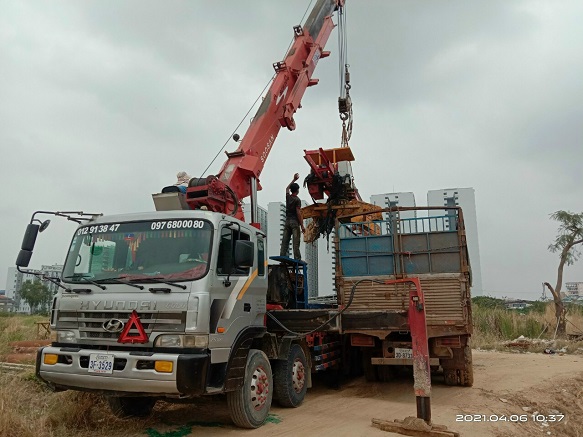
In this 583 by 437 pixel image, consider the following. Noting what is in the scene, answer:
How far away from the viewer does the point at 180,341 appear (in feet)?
15.1

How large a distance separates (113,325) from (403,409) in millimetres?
4159

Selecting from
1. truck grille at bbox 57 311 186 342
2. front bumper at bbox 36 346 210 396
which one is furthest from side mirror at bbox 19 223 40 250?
front bumper at bbox 36 346 210 396

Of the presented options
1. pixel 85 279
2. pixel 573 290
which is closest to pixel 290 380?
pixel 85 279

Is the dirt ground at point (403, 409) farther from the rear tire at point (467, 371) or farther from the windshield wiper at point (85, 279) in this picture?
the windshield wiper at point (85, 279)

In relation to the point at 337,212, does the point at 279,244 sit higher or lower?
lower

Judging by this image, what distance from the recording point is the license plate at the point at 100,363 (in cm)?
457

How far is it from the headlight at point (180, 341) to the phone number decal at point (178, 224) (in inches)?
48.2

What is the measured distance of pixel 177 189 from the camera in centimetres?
688

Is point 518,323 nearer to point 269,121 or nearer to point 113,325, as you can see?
point 269,121

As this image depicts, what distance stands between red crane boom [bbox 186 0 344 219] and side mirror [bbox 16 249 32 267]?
2.27m

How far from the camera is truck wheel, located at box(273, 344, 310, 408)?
645 centimetres

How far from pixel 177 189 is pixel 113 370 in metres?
3.02

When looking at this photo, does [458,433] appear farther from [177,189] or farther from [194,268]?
[177,189]
